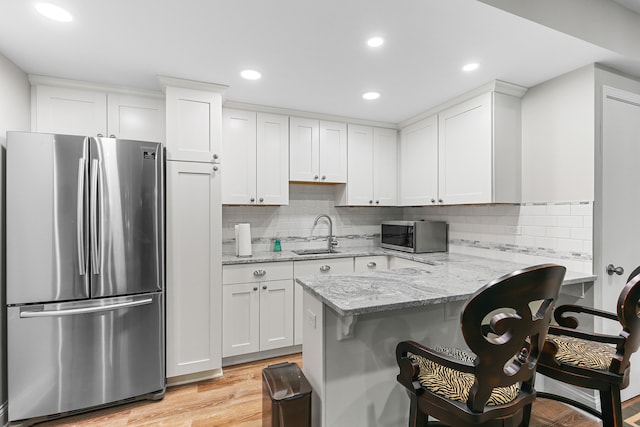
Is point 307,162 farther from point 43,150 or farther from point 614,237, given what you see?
point 614,237

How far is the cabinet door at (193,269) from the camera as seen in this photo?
7.93 feet

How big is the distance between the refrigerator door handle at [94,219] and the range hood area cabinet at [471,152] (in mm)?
2913

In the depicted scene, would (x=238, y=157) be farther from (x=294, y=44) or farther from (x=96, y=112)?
(x=294, y=44)

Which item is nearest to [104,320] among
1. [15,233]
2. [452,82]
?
[15,233]

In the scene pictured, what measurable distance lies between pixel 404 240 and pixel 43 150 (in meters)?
3.12

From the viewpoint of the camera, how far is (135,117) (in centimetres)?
263

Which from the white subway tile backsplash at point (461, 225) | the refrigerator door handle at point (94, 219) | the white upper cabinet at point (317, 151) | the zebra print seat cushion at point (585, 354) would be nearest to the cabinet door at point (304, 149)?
the white upper cabinet at point (317, 151)

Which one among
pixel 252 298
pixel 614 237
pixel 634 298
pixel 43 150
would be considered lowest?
pixel 252 298

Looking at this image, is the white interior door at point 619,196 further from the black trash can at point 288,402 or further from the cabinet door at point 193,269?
the cabinet door at point 193,269

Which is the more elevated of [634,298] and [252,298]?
[634,298]

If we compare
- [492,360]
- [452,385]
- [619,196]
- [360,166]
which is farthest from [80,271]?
[619,196]

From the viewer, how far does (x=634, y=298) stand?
119 cm

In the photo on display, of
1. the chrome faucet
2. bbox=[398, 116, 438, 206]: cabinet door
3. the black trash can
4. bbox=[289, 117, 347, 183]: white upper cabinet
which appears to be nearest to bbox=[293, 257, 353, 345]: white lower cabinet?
the chrome faucet

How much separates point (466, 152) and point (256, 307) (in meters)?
2.40
